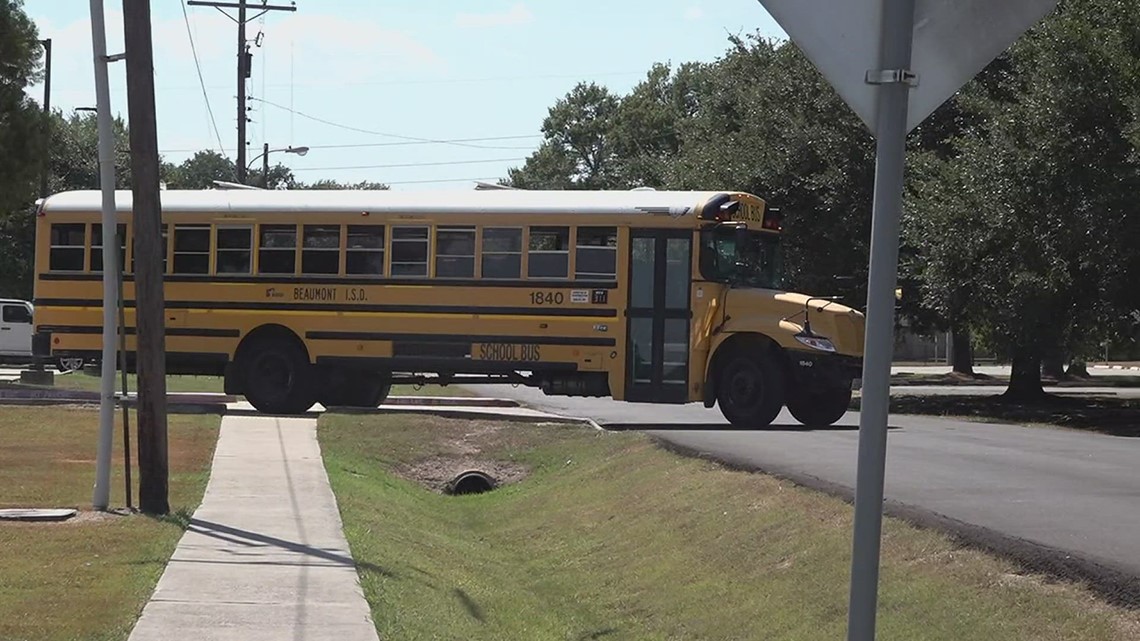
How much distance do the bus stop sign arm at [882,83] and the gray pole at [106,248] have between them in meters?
10.1

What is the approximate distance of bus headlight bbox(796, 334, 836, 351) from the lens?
813 inches

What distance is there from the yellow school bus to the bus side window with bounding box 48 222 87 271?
21mm

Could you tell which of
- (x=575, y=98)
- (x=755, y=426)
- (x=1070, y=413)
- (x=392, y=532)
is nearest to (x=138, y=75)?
(x=392, y=532)

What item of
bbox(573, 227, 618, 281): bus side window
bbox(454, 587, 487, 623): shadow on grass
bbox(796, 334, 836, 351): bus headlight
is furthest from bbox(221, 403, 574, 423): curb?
bbox(454, 587, 487, 623): shadow on grass

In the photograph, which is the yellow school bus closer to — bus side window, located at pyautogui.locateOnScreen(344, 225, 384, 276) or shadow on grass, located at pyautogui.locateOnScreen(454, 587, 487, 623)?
bus side window, located at pyautogui.locateOnScreen(344, 225, 384, 276)

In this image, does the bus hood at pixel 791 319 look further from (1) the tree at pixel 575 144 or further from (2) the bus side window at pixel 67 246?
(1) the tree at pixel 575 144

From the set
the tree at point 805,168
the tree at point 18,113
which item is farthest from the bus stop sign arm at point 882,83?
the tree at point 18,113

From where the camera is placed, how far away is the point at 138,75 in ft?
42.4

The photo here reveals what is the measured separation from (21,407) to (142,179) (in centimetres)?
1182

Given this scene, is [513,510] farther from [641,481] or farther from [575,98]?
[575,98]

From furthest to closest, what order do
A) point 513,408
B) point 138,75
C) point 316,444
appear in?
point 513,408
point 316,444
point 138,75

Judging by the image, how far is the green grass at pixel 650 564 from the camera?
8.96 meters

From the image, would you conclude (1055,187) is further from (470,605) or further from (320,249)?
(470,605)

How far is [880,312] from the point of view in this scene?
3705 mm
